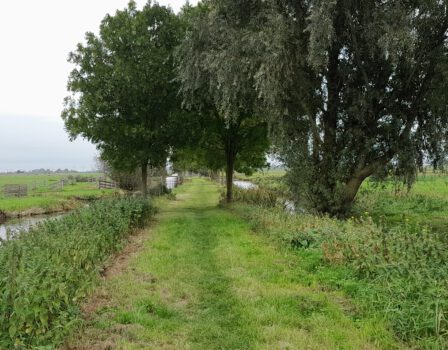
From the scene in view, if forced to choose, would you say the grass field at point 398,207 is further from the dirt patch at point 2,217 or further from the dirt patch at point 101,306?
the dirt patch at point 2,217

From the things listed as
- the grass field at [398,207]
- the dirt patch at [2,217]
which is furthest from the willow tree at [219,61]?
the dirt patch at [2,217]

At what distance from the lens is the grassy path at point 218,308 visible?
5543 mm

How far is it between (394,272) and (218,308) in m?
2.96

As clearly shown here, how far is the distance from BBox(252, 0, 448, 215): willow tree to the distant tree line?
0.04m

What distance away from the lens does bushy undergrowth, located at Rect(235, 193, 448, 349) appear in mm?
5383

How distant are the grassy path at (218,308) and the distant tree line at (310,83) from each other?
6.71m

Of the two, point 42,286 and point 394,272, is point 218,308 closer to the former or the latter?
point 42,286

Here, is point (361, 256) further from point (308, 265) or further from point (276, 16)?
point (276, 16)

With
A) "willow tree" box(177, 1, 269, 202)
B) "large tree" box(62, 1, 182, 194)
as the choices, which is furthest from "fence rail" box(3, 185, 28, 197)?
"willow tree" box(177, 1, 269, 202)

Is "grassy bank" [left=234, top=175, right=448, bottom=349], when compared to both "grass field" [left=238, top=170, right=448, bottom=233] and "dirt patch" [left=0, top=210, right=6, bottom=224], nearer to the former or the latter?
"grass field" [left=238, top=170, right=448, bottom=233]

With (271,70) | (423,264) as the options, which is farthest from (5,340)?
(271,70)

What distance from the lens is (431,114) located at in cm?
1512

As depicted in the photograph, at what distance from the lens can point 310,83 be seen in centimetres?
1583

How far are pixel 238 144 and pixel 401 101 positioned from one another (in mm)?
11839
